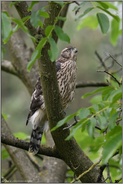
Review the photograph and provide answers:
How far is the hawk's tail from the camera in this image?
4.47 metres

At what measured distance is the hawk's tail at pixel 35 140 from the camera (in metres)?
4.47

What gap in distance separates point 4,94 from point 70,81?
6.80 m

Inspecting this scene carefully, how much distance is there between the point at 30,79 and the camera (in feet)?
18.6

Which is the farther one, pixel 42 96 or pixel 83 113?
pixel 42 96

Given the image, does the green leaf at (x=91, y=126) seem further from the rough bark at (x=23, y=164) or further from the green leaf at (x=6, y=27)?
the rough bark at (x=23, y=164)

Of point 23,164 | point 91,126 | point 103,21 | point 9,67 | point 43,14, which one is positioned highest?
point 43,14

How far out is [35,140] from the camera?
16.4ft

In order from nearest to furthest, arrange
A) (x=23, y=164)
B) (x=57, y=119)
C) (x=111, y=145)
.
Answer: (x=111, y=145) → (x=57, y=119) → (x=23, y=164)

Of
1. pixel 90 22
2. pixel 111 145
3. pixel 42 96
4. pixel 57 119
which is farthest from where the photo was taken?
pixel 90 22

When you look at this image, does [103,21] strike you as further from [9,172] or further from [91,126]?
[9,172]

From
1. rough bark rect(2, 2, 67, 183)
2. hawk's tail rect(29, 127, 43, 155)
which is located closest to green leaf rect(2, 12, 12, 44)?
hawk's tail rect(29, 127, 43, 155)

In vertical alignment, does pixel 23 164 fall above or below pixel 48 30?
below

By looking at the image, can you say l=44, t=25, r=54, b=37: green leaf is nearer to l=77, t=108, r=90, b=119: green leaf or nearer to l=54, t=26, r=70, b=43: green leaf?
l=54, t=26, r=70, b=43: green leaf

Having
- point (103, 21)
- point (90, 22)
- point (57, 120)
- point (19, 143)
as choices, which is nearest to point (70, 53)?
point (90, 22)
